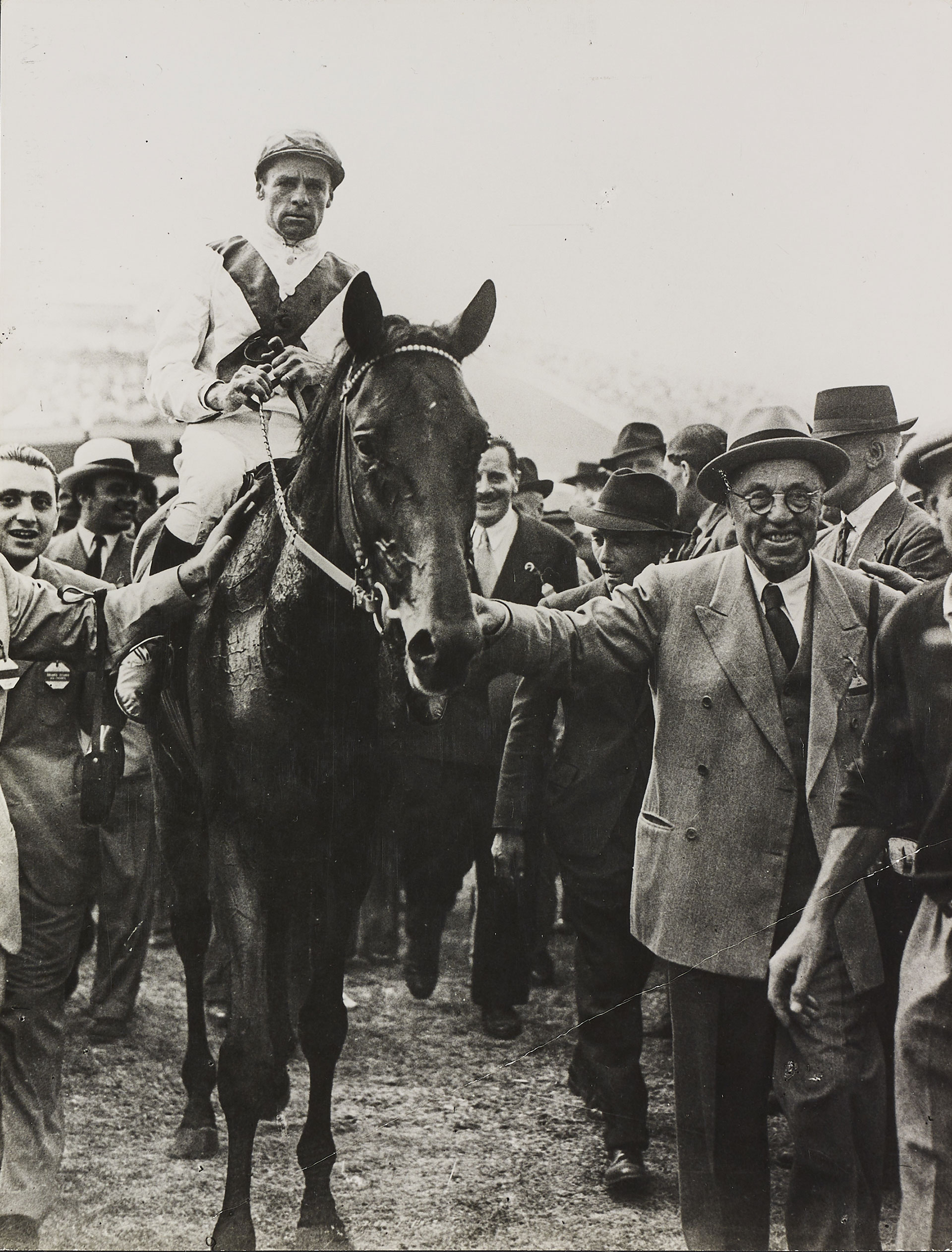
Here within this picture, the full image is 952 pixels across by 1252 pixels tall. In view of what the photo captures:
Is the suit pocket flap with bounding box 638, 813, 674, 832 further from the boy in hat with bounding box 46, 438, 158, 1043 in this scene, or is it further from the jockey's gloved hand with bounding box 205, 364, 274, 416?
the jockey's gloved hand with bounding box 205, 364, 274, 416

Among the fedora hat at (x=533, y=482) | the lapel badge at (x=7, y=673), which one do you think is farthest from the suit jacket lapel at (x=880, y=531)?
the lapel badge at (x=7, y=673)

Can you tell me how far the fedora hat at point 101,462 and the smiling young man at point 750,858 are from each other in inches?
62.0

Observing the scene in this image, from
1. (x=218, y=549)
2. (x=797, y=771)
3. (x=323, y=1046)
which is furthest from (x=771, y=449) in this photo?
(x=323, y=1046)

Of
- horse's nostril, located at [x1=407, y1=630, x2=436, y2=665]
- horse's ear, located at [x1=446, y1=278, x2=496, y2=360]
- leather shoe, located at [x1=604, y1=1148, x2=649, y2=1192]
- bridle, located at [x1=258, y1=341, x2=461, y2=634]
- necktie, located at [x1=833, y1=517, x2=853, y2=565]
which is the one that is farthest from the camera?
necktie, located at [x1=833, y1=517, x2=853, y2=565]

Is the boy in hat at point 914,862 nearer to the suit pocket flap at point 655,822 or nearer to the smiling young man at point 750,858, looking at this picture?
the smiling young man at point 750,858

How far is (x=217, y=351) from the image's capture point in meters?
3.71

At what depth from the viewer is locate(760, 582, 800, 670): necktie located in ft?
11.5

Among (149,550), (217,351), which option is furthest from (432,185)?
(149,550)

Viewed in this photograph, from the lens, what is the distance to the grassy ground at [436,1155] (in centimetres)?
354

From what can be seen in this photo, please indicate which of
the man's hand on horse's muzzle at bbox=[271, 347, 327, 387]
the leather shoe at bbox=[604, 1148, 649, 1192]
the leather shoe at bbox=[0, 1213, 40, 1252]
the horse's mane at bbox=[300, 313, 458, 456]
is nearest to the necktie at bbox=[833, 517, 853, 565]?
the horse's mane at bbox=[300, 313, 458, 456]

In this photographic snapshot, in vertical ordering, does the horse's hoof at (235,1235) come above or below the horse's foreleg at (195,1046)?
below

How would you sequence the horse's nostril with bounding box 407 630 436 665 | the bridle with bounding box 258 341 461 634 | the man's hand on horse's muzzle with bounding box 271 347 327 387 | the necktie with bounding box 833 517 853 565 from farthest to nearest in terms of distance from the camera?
1. the necktie with bounding box 833 517 853 565
2. the man's hand on horse's muzzle with bounding box 271 347 327 387
3. the bridle with bounding box 258 341 461 634
4. the horse's nostril with bounding box 407 630 436 665

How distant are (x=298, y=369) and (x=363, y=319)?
406mm

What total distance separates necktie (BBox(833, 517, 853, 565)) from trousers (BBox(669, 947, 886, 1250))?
1.34 metres
